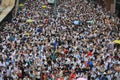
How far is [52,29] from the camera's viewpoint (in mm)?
32156

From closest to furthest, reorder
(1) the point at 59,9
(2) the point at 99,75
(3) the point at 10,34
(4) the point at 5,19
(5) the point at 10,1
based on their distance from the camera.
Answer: (2) the point at 99,75 < (3) the point at 10,34 < (4) the point at 5,19 < (1) the point at 59,9 < (5) the point at 10,1

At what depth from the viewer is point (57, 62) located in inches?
891

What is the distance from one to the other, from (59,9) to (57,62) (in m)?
19.9

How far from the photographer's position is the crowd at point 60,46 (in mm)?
20828

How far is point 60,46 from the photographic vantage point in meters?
26.2

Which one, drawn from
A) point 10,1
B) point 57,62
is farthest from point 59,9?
point 57,62

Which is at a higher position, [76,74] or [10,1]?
[76,74]

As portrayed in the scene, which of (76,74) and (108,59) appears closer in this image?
(76,74)

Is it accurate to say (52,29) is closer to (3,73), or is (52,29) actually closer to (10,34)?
(10,34)

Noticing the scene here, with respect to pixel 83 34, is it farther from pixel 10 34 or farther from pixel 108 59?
pixel 108 59

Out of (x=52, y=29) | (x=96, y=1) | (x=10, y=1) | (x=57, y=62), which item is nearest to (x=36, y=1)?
(x=10, y=1)

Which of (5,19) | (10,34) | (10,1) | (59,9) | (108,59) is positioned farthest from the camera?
(10,1)

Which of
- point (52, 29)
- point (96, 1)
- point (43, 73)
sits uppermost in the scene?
point (43, 73)

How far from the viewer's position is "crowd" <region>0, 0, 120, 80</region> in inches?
820
